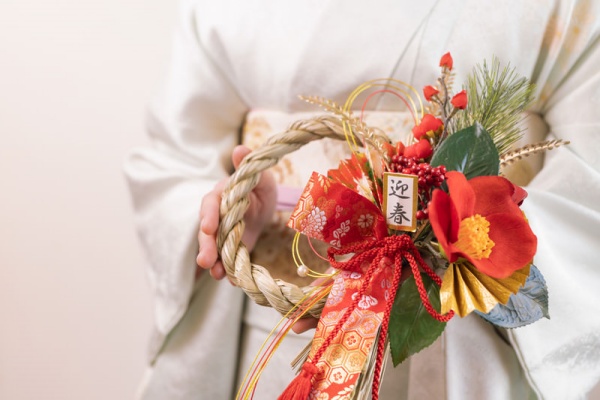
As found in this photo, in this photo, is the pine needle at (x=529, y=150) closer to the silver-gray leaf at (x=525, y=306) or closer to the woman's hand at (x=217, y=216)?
the silver-gray leaf at (x=525, y=306)

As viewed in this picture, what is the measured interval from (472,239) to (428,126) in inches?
5.6

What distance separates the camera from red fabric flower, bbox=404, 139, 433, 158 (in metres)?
0.54

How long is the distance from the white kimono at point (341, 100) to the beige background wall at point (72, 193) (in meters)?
0.46

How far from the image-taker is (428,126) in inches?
21.6

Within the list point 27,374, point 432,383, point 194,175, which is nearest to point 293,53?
point 194,175

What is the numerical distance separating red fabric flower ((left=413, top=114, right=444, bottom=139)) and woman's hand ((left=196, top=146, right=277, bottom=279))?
0.24 m

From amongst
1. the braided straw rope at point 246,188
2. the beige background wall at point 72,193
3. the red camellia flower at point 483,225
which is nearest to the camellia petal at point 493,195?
the red camellia flower at point 483,225

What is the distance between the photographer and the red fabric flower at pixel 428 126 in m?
0.55

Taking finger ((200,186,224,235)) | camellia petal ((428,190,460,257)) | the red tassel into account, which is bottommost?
the red tassel

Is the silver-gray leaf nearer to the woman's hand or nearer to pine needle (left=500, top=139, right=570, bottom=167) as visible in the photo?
pine needle (left=500, top=139, right=570, bottom=167)

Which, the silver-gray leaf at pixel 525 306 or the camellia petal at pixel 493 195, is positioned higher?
the camellia petal at pixel 493 195

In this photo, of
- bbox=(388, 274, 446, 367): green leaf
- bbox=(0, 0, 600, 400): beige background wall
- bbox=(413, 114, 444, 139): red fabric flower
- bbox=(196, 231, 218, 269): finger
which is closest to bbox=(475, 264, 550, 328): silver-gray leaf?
bbox=(388, 274, 446, 367): green leaf

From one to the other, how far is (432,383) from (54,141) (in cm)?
110

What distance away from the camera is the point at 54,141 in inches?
56.1
